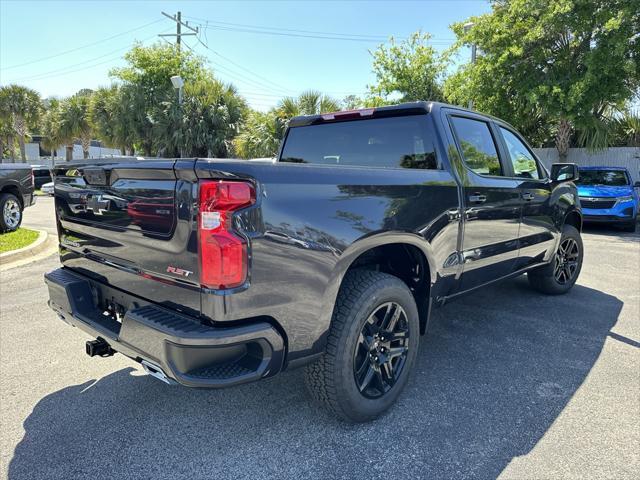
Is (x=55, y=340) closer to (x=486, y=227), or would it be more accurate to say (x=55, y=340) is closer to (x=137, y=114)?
(x=486, y=227)

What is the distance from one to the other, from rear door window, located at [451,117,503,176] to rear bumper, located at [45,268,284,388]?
7.13 ft

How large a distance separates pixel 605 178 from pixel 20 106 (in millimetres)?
34524

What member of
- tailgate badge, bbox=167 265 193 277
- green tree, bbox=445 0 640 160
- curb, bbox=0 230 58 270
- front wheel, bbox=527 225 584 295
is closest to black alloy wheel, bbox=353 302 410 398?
tailgate badge, bbox=167 265 193 277

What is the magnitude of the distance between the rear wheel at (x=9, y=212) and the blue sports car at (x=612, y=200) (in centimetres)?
1241

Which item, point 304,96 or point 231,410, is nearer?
point 231,410

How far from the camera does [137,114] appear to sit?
24734 millimetres

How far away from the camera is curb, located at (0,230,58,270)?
6.52m

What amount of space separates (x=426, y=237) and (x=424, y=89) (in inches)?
691

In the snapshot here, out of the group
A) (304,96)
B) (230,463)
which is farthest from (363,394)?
(304,96)

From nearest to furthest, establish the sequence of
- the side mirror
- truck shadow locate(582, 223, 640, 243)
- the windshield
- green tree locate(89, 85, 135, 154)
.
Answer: the side mirror < truck shadow locate(582, 223, 640, 243) < the windshield < green tree locate(89, 85, 135, 154)

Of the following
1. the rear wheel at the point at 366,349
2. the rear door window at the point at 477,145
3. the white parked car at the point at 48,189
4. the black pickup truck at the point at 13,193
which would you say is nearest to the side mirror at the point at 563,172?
the rear door window at the point at 477,145

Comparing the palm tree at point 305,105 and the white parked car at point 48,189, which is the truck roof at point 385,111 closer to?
the white parked car at point 48,189

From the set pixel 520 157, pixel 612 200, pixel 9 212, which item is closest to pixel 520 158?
pixel 520 157

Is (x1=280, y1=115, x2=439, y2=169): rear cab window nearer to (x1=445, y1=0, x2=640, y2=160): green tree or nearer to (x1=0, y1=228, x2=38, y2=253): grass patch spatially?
(x1=0, y1=228, x2=38, y2=253): grass patch
